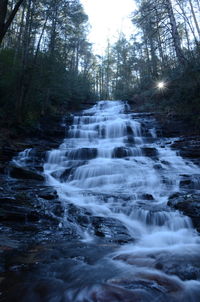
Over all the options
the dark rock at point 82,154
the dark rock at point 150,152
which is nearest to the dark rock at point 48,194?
the dark rock at point 82,154

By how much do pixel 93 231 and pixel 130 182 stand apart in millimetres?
3198

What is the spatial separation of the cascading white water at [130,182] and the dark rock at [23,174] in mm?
399

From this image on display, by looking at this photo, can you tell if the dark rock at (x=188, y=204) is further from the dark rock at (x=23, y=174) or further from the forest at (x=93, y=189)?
the dark rock at (x=23, y=174)

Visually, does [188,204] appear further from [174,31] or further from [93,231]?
[174,31]

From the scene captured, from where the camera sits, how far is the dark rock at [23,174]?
801cm

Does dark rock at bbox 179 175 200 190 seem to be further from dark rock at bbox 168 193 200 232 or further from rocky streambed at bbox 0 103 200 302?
dark rock at bbox 168 193 200 232

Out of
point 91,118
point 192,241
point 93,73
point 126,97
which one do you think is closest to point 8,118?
point 91,118

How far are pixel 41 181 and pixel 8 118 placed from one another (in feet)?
20.1

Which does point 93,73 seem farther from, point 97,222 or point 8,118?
point 97,222

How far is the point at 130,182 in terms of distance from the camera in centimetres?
779

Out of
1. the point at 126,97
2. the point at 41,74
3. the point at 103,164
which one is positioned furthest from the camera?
the point at 126,97

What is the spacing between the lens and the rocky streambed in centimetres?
265

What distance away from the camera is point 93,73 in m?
40.8

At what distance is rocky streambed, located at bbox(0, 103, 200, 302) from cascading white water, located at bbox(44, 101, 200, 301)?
0.03 metres
